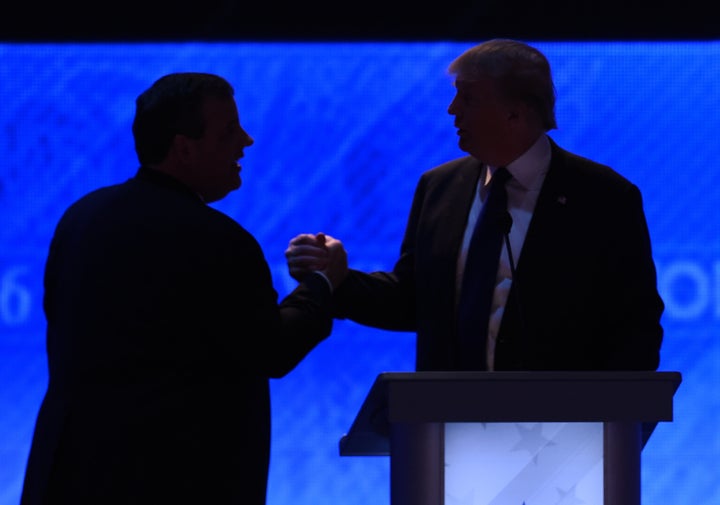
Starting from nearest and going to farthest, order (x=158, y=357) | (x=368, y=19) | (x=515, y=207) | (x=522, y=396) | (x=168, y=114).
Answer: (x=522, y=396), (x=158, y=357), (x=168, y=114), (x=515, y=207), (x=368, y=19)

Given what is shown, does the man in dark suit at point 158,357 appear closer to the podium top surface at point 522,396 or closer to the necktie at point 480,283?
the podium top surface at point 522,396

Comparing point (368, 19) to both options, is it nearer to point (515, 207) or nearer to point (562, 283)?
point (515, 207)

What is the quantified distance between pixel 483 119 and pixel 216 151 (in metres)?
0.72

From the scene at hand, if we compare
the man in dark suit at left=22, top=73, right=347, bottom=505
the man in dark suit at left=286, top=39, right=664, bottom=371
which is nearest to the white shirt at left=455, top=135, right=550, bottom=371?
the man in dark suit at left=286, top=39, right=664, bottom=371

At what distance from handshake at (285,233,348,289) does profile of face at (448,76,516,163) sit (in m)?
0.38

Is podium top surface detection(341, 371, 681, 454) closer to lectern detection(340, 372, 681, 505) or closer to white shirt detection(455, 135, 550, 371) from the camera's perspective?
lectern detection(340, 372, 681, 505)

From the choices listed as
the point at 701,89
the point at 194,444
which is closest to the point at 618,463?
the point at 194,444

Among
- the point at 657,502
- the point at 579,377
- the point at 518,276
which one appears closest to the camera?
the point at 579,377

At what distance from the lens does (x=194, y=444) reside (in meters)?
1.86

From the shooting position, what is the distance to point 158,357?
6.05 feet

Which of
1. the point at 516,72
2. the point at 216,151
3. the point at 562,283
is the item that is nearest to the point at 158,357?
the point at 216,151

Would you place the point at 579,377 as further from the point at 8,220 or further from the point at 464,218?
the point at 8,220

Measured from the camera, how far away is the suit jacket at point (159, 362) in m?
1.84

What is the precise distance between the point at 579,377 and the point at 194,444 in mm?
616
